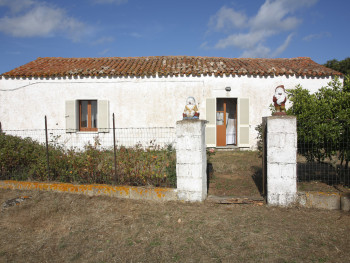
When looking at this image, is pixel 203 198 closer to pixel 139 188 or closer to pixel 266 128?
pixel 139 188

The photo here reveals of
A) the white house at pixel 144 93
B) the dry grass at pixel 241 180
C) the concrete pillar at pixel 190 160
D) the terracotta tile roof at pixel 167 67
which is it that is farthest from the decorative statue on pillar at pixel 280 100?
the terracotta tile roof at pixel 167 67

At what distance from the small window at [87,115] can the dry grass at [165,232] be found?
6021 mm

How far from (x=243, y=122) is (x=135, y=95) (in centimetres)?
443

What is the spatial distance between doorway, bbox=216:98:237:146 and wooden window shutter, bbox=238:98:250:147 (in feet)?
1.81

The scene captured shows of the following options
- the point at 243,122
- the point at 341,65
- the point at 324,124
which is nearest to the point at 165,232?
the point at 324,124

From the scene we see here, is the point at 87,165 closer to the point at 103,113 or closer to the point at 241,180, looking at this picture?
the point at 241,180

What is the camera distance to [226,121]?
10609 millimetres

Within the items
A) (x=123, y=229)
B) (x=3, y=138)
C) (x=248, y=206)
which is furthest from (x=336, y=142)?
(x=3, y=138)

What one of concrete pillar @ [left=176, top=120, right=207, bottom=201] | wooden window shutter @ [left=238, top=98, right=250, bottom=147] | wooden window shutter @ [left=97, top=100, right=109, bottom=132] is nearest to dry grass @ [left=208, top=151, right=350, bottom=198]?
concrete pillar @ [left=176, top=120, right=207, bottom=201]

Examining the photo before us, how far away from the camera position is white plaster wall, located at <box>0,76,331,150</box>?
389 inches

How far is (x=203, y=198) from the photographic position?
4.59 meters

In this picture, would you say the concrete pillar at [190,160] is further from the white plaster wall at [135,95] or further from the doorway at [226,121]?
the doorway at [226,121]

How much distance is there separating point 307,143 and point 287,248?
2491mm

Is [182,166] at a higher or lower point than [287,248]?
higher
